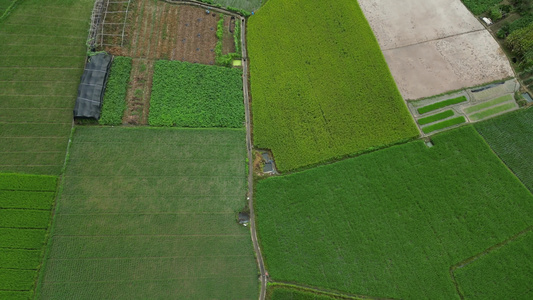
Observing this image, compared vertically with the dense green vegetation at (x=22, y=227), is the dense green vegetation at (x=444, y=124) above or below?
above

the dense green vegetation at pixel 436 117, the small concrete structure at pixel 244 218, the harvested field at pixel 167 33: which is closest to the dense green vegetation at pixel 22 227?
the harvested field at pixel 167 33

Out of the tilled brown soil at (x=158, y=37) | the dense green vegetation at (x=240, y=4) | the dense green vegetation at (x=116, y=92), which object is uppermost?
the dense green vegetation at (x=240, y=4)

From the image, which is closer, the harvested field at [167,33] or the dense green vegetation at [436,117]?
the dense green vegetation at [436,117]

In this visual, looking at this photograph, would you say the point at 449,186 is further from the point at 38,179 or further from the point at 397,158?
the point at 38,179

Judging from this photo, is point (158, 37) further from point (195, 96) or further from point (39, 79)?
point (39, 79)

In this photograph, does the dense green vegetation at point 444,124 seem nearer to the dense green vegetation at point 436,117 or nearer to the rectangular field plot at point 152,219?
the dense green vegetation at point 436,117

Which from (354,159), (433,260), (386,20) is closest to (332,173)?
(354,159)

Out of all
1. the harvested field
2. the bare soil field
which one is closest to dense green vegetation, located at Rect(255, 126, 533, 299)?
the bare soil field
